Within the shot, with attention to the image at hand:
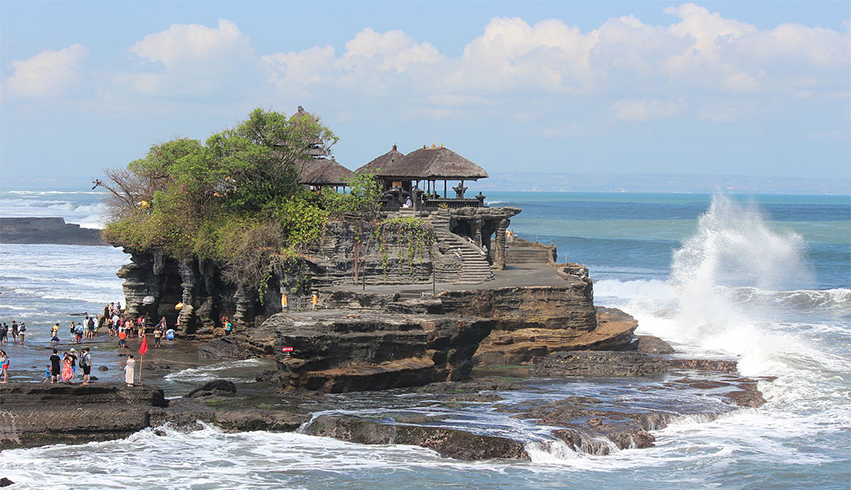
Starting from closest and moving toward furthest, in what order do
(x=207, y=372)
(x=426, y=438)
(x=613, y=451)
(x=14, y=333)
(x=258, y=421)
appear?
1. (x=426, y=438)
2. (x=613, y=451)
3. (x=258, y=421)
4. (x=207, y=372)
5. (x=14, y=333)

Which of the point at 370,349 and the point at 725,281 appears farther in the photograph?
the point at 725,281

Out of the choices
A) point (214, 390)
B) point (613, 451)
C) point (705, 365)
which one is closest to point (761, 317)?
point (705, 365)

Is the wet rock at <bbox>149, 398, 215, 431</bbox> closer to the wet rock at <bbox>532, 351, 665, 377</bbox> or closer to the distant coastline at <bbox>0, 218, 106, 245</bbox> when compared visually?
the wet rock at <bbox>532, 351, 665, 377</bbox>

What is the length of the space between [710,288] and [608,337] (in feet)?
54.0

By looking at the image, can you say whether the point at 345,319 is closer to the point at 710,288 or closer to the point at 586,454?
the point at 586,454

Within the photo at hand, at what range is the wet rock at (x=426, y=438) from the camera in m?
23.6

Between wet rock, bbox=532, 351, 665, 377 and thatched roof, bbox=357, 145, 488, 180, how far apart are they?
9890 millimetres

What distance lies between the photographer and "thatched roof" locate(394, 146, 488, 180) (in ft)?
137

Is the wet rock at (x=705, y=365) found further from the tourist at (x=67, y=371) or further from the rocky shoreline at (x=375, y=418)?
the tourist at (x=67, y=371)

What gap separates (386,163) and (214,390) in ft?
59.0

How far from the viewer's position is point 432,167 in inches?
1642

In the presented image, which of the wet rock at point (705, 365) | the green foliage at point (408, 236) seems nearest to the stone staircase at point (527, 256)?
the green foliage at point (408, 236)

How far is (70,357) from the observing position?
27.8 meters

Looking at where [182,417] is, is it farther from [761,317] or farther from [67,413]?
[761,317]
